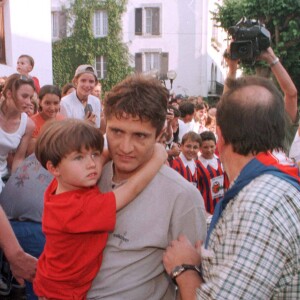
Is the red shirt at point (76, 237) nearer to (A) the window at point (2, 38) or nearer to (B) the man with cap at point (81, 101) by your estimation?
→ (B) the man with cap at point (81, 101)

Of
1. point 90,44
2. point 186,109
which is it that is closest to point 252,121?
point 186,109

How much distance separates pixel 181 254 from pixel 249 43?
2.30 m

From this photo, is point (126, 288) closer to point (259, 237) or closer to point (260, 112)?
point (259, 237)

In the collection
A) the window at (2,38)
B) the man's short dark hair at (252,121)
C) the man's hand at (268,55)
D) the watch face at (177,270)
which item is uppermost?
the window at (2,38)

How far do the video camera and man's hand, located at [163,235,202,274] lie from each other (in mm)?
2046

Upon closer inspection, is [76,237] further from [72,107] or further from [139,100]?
[72,107]

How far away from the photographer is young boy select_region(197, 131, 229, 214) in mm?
4973

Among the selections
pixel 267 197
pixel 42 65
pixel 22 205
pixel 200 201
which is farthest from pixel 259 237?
pixel 42 65

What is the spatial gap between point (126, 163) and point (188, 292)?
2.17 feet

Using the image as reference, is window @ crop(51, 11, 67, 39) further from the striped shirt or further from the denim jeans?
the denim jeans

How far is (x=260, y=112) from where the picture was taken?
1476 millimetres

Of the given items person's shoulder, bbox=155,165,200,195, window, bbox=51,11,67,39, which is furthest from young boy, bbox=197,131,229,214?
window, bbox=51,11,67,39

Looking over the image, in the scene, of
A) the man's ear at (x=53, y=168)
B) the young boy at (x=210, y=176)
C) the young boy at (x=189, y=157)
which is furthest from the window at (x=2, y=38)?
the man's ear at (x=53, y=168)

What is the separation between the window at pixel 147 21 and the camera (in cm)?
2761
